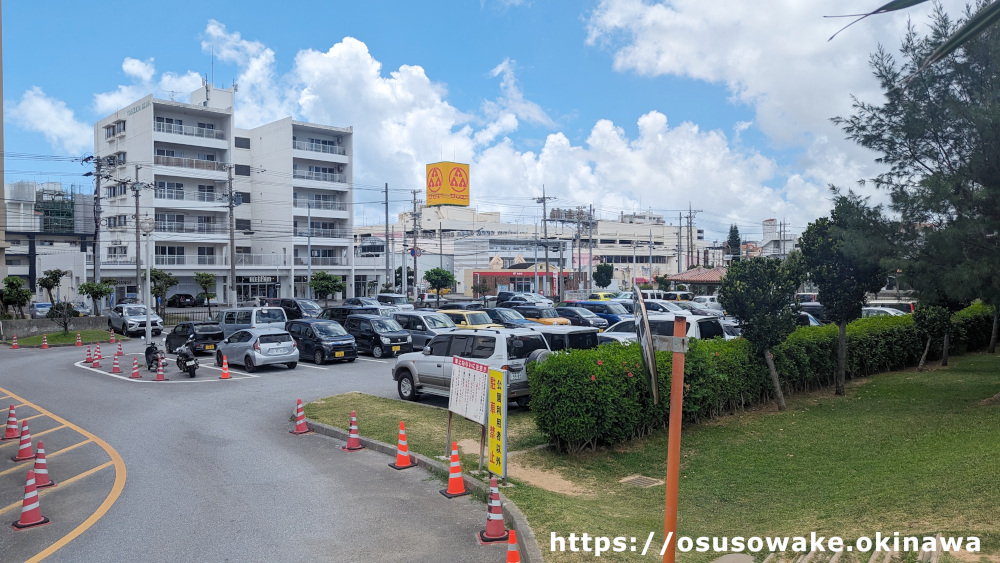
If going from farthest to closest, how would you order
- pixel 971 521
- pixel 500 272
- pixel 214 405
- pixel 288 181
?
pixel 500 272 → pixel 288 181 → pixel 214 405 → pixel 971 521

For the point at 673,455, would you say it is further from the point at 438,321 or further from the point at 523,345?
the point at 438,321

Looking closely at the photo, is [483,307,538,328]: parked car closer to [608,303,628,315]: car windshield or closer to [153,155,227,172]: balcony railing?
[608,303,628,315]: car windshield

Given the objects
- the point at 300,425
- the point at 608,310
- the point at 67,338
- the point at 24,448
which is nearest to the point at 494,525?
the point at 300,425

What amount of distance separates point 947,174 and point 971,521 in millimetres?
8730

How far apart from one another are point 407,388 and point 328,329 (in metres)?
8.83

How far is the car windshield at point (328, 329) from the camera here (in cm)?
2411

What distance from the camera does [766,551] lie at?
643 cm

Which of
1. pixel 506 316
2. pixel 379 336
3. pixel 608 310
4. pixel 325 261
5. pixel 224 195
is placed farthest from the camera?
pixel 325 261

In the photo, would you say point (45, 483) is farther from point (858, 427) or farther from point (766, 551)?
point (858, 427)

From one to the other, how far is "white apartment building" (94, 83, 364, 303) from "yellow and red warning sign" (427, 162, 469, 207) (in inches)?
469

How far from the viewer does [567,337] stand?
15625 mm

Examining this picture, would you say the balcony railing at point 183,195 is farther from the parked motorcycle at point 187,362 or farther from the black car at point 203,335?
the parked motorcycle at point 187,362

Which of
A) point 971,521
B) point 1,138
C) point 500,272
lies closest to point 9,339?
point 1,138

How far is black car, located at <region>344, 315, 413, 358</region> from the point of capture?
82.3 feet
